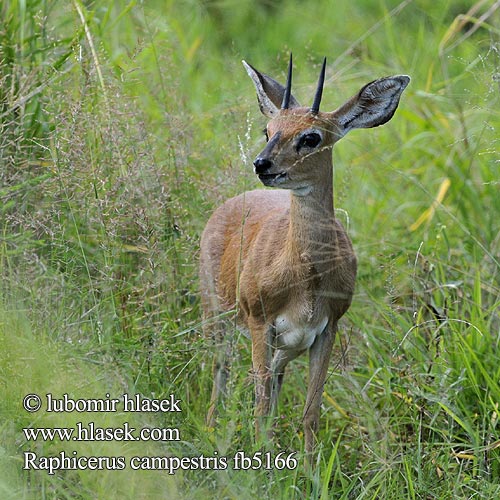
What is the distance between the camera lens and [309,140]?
386cm

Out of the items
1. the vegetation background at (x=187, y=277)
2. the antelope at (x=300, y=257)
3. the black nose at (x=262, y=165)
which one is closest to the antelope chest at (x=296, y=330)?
the antelope at (x=300, y=257)

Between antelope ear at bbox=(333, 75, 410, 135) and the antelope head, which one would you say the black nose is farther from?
antelope ear at bbox=(333, 75, 410, 135)

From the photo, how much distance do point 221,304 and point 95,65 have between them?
1.15 metres

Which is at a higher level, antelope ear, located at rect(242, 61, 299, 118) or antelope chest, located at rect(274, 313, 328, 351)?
antelope ear, located at rect(242, 61, 299, 118)

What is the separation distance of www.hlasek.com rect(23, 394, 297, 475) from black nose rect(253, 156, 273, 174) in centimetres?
86

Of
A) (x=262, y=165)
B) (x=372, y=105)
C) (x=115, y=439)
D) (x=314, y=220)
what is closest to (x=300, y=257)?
(x=314, y=220)

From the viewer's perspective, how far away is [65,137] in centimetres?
416

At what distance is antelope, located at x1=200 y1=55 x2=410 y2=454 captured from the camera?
12.7 feet

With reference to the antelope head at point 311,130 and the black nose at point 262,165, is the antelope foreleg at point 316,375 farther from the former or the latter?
the black nose at point 262,165

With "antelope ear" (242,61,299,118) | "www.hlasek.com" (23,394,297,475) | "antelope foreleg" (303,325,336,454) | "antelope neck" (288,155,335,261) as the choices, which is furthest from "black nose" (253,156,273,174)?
"www.hlasek.com" (23,394,297,475)

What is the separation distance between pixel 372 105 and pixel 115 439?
4.99 feet

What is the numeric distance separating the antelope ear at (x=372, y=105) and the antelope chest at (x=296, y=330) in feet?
2.31

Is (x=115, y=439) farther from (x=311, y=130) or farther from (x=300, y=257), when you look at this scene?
(x=311, y=130)

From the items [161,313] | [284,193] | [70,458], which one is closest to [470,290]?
[284,193]
